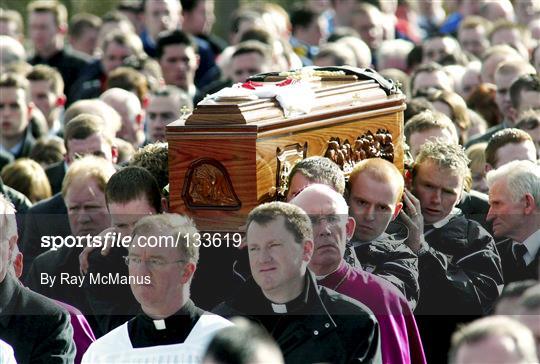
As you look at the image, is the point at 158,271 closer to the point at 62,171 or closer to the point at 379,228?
the point at 379,228

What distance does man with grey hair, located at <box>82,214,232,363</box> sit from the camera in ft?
17.7

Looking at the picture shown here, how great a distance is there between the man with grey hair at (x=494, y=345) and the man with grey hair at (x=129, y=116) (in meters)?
5.84

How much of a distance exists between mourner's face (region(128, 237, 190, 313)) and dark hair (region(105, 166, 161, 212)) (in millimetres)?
825

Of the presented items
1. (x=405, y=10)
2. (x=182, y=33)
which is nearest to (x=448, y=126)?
(x=182, y=33)

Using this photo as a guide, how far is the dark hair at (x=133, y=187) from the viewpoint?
249 inches

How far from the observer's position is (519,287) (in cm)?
491

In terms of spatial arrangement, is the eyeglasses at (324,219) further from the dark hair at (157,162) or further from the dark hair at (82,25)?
the dark hair at (82,25)

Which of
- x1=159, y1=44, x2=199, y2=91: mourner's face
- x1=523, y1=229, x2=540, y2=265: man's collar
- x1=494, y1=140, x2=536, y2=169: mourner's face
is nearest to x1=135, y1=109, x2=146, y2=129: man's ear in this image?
x1=159, y1=44, x2=199, y2=91: mourner's face

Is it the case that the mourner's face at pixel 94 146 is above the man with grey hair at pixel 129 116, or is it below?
below

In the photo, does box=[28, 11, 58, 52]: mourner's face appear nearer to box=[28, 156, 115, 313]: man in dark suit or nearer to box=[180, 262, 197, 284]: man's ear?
box=[28, 156, 115, 313]: man in dark suit

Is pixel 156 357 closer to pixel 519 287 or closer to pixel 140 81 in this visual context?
pixel 519 287

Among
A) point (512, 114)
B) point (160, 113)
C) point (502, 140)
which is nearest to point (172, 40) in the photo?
point (160, 113)

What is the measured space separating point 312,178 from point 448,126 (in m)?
2.10

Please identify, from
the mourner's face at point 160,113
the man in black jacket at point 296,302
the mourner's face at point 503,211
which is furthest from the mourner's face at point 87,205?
the mourner's face at point 160,113
